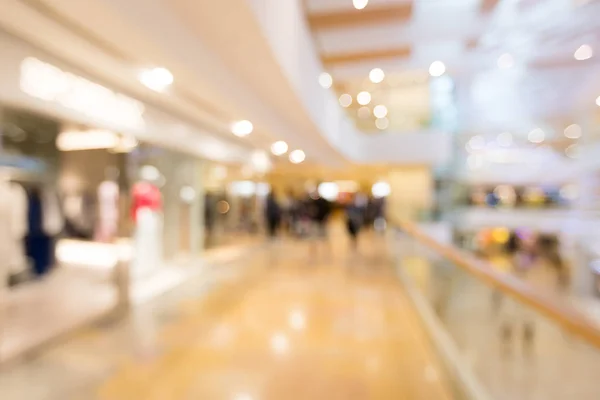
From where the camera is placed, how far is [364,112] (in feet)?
44.6

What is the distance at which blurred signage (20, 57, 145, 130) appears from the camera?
3.23 m

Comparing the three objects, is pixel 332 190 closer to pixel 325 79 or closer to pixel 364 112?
pixel 364 112

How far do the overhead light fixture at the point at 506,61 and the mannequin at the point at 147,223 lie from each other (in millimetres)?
5987

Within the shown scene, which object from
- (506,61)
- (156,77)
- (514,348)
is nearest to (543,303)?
(514,348)

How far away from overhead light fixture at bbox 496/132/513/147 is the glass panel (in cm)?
1480

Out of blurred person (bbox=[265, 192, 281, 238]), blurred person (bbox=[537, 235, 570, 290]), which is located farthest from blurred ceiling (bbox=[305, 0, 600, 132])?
blurred person (bbox=[537, 235, 570, 290])

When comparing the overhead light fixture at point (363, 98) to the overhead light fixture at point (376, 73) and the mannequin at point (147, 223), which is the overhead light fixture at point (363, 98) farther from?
the mannequin at point (147, 223)

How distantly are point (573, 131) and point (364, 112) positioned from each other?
704 cm

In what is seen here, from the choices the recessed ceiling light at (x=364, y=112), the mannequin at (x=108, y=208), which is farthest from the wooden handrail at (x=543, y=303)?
the recessed ceiling light at (x=364, y=112)

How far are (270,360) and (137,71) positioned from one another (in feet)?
9.07

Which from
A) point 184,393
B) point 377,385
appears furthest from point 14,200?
point 377,385

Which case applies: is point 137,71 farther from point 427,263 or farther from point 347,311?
point 427,263

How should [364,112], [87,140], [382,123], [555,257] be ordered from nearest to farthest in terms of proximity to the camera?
[87,140] → [364,112] → [382,123] → [555,257]

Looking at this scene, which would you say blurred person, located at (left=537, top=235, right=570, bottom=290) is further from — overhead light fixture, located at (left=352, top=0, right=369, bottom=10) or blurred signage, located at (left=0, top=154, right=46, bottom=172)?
blurred signage, located at (left=0, top=154, right=46, bottom=172)
